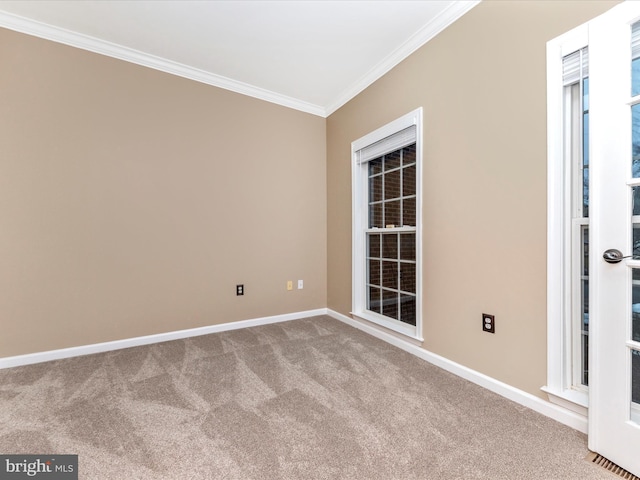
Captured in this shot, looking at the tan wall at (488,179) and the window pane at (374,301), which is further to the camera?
the window pane at (374,301)

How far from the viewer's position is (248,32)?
Result: 7.63 feet

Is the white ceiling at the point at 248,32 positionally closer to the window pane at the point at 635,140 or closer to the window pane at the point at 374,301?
the window pane at the point at 635,140

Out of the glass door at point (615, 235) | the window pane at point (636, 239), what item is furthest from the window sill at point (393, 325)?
the window pane at point (636, 239)

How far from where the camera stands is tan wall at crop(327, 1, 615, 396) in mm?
1614

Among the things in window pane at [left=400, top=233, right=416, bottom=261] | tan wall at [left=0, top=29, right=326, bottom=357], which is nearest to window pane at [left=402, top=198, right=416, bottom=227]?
window pane at [left=400, top=233, right=416, bottom=261]

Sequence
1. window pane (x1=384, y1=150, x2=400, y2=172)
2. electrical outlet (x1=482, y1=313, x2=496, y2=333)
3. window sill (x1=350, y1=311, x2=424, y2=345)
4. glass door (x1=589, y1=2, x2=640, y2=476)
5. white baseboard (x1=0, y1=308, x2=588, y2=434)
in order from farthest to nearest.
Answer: window pane (x1=384, y1=150, x2=400, y2=172)
window sill (x1=350, y1=311, x2=424, y2=345)
electrical outlet (x1=482, y1=313, x2=496, y2=333)
white baseboard (x1=0, y1=308, x2=588, y2=434)
glass door (x1=589, y1=2, x2=640, y2=476)

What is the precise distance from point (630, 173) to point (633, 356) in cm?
80

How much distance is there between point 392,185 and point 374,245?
2.20 ft

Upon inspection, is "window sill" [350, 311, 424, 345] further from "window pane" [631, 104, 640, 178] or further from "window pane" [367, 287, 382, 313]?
"window pane" [631, 104, 640, 178]

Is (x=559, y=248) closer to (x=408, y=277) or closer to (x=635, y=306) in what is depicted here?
(x=635, y=306)

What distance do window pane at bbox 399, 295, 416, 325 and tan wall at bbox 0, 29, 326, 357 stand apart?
126 cm

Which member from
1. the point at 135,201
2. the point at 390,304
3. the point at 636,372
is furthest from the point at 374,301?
the point at 135,201

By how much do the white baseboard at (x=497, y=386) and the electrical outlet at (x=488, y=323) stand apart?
0.30 m

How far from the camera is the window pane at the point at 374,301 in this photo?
3.04 m
